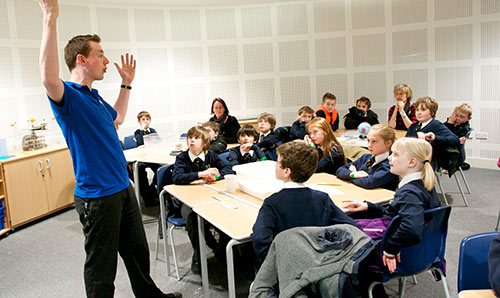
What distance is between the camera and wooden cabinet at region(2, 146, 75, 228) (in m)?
4.62

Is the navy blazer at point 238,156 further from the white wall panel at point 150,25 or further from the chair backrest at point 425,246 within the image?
the white wall panel at point 150,25

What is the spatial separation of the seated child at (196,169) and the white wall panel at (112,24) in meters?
4.06

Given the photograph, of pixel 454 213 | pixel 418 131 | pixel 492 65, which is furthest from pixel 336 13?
pixel 454 213

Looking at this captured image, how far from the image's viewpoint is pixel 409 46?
7074 millimetres

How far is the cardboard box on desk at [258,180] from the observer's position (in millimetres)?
2810

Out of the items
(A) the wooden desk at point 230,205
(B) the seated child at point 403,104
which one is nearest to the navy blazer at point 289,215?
(A) the wooden desk at point 230,205

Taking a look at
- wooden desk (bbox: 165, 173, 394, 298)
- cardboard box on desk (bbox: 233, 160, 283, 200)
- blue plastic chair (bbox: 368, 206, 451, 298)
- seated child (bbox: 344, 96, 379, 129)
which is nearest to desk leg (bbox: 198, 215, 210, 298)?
wooden desk (bbox: 165, 173, 394, 298)

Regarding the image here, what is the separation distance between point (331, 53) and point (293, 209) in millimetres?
6045

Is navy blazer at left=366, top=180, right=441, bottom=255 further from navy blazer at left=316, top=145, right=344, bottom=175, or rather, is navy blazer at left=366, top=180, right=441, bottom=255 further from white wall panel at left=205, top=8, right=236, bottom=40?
white wall panel at left=205, top=8, right=236, bottom=40

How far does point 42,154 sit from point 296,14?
5004 millimetres

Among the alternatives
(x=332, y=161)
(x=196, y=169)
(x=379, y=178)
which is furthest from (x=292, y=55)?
(x=379, y=178)

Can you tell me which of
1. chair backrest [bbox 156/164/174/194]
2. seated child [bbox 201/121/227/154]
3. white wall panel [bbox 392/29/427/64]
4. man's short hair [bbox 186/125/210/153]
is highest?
white wall panel [bbox 392/29/427/64]

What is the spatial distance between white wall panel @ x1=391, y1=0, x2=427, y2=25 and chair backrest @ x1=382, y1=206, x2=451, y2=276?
5696mm

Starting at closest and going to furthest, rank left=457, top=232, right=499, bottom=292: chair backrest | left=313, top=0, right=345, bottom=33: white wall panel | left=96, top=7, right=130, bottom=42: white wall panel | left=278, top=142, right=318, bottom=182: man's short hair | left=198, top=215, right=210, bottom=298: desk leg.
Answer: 1. left=457, top=232, right=499, bottom=292: chair backrest
2. left=278, top=142, right=318, bottom=182: man's short hair
3. left=198, top=215, right=210, bottom=298: desk leg
4. left=96, top=7, right=130, bottom=42: white wall panel
5. left=313, top=0, right=345, bottom=33: white wall panel
